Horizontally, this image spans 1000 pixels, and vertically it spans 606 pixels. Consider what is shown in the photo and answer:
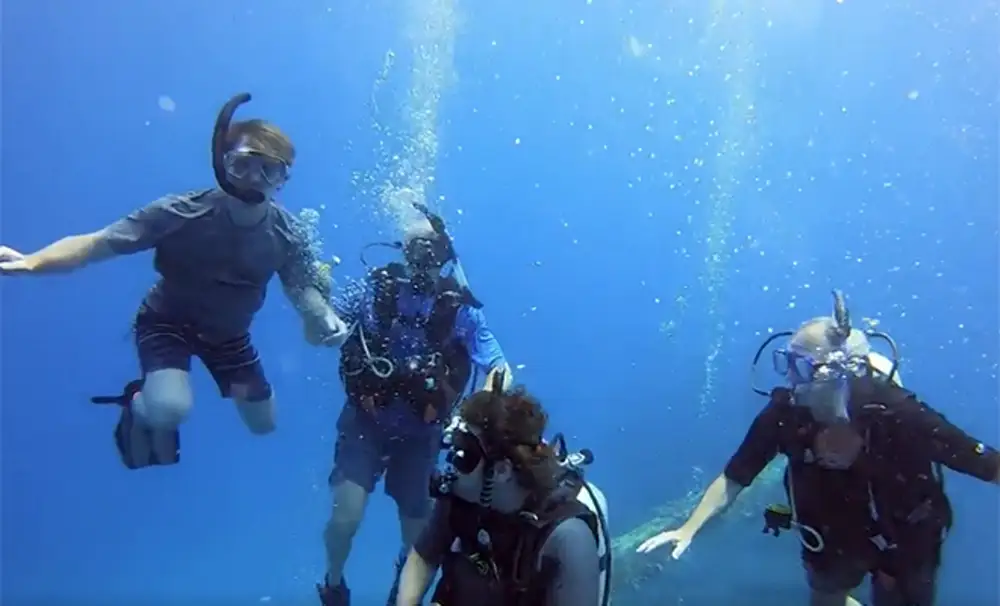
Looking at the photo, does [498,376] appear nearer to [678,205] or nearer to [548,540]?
[548,540]

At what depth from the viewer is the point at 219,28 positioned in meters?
25.3

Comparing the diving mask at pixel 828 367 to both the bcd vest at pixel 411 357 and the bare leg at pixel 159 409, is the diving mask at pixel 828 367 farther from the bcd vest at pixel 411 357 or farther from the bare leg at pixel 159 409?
the bare leg at pixel 159 409

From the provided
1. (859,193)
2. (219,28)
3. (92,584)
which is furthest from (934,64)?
(92,584)

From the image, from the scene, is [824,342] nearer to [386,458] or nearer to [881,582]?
[881,582]

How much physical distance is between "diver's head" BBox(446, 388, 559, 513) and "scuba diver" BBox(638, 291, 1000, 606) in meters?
1.18

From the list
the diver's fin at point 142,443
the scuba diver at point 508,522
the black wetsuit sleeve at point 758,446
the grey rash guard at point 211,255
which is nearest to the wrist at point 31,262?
the grey rash guard at point 211,255

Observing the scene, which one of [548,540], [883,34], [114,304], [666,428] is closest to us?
[548,540]

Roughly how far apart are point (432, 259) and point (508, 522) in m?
2.30

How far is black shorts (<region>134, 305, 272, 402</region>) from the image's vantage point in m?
5.46

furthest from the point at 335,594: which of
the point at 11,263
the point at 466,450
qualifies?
the point at 11,263

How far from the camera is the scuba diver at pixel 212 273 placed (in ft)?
16.2

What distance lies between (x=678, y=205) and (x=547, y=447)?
99.8 ft

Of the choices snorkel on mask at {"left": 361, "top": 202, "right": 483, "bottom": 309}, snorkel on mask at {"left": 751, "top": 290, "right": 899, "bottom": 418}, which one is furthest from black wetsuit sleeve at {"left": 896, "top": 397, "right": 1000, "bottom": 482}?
snorkel on mask at {"left": 361, "top": 202, "right": 483, "bottom": 309}

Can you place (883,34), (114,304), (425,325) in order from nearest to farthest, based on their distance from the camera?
(425,325) → (883,34) → (114,304)
